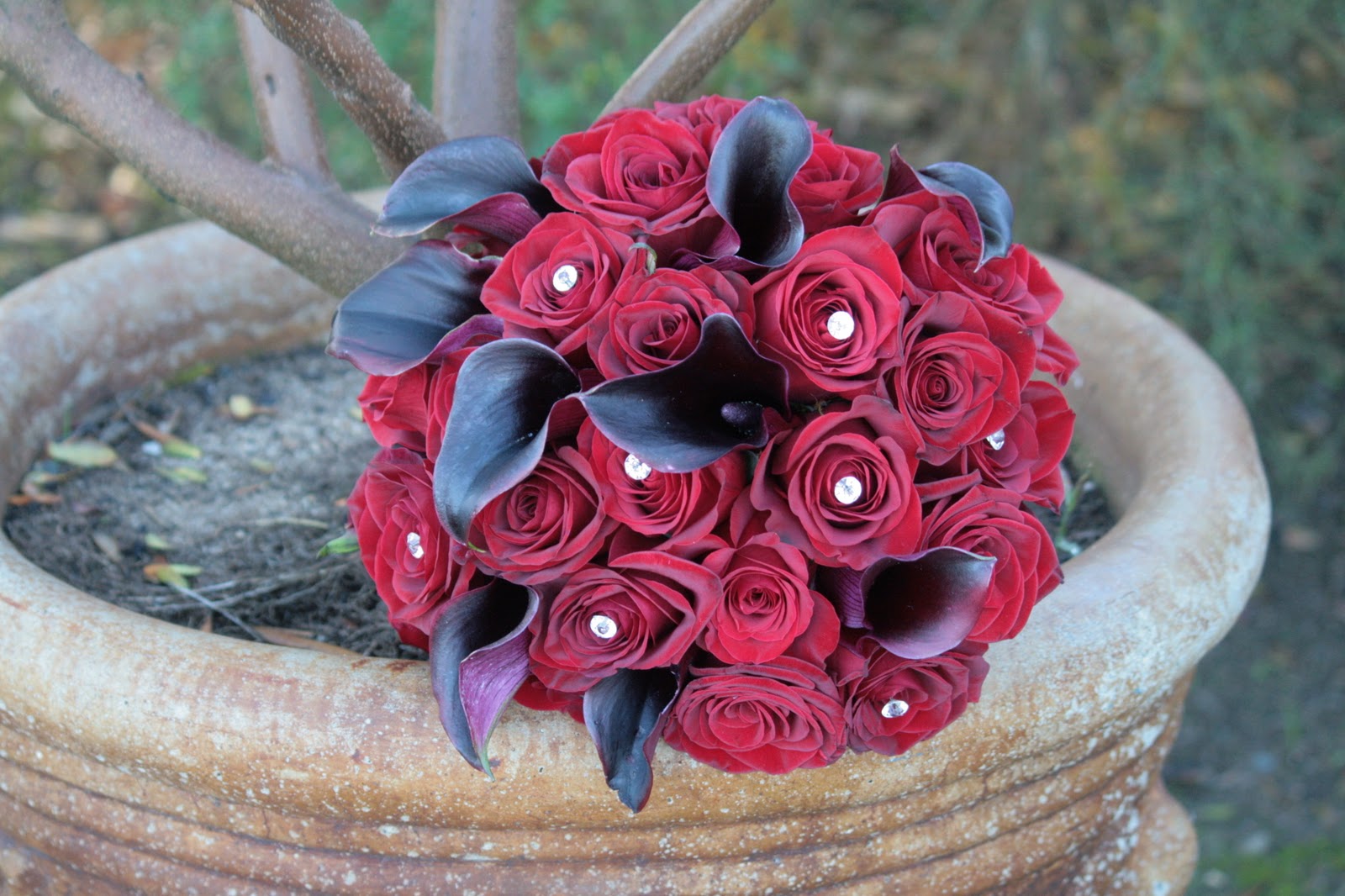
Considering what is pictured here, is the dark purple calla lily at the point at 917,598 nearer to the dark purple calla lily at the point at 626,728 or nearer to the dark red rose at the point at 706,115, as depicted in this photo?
the dark purple calla lily at the point at 626,728

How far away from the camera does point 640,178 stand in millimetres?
891

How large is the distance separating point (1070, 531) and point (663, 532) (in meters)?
0.69

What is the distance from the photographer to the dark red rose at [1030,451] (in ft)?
2.85

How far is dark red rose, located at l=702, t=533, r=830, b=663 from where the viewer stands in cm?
78

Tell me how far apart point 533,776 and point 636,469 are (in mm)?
228

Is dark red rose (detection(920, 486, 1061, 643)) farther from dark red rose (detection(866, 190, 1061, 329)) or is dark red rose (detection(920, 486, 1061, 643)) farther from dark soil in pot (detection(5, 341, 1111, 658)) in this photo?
dark soil in pot (detection(5, 341, 1111, 658))

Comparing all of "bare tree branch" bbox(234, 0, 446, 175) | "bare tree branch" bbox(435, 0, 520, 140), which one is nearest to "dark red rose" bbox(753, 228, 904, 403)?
"bare tree branch" bbox(234, 0, 446, 175)

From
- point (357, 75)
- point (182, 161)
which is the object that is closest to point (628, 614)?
point (357, 75)

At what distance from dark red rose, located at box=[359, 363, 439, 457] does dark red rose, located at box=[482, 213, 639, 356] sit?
88 millimetres

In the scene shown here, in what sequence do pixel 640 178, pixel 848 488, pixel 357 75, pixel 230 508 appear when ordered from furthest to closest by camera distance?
pixel 230 508, pixel 357 75, pixel 640 178, pixel 848 488

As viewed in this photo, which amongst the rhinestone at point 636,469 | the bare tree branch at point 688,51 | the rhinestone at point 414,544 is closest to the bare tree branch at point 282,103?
the bare tree branch at point 688,51

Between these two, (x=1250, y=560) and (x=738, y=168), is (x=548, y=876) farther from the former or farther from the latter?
(x=1250, y=560)

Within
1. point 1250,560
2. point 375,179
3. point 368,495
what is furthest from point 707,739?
point 375,179

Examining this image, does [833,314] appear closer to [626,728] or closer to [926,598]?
[926,598]
